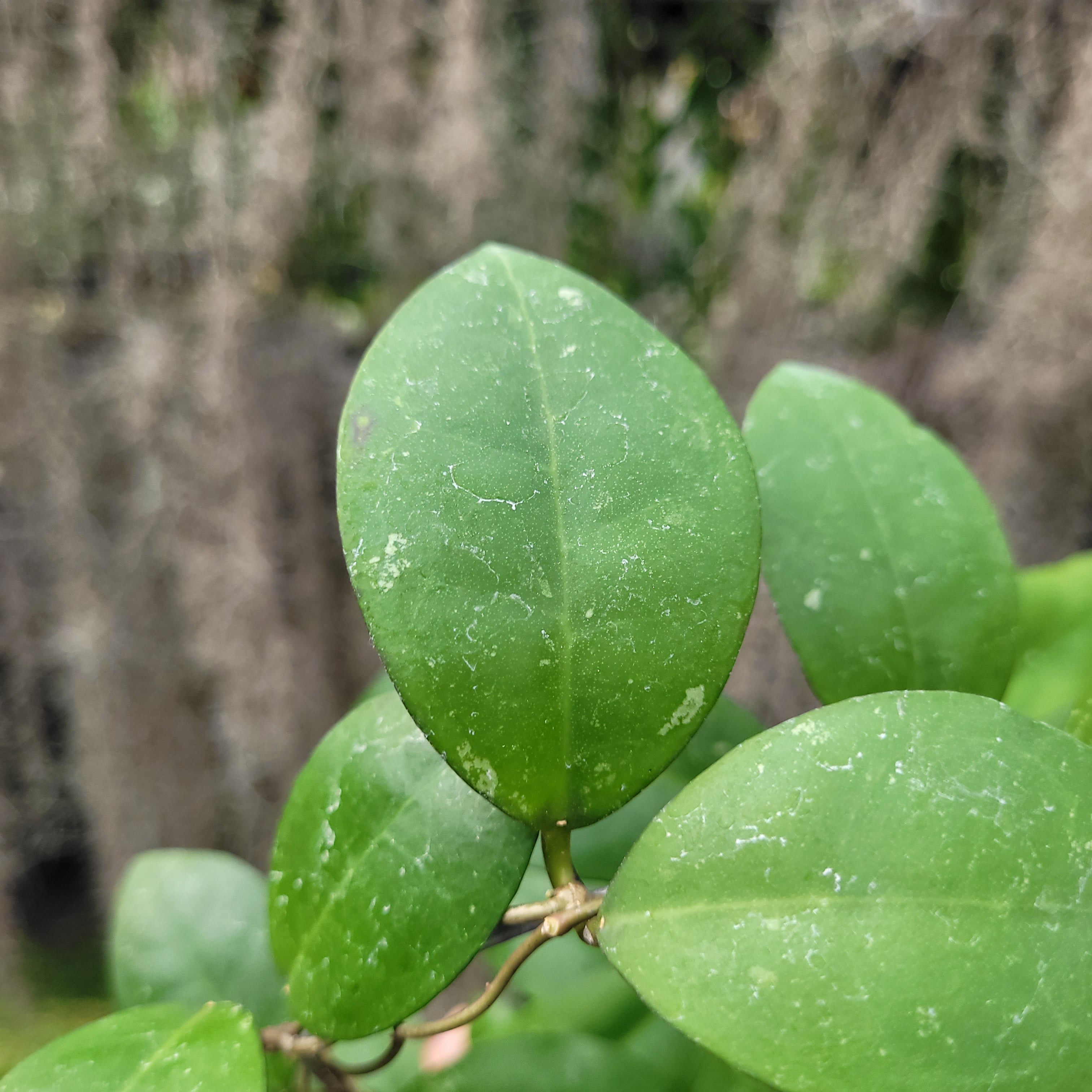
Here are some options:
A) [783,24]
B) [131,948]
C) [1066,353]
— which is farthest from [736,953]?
[783,24]

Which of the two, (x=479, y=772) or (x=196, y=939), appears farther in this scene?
(x=196, y=939)

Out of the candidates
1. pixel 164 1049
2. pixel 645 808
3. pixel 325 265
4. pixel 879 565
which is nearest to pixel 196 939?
pixel 164 1049

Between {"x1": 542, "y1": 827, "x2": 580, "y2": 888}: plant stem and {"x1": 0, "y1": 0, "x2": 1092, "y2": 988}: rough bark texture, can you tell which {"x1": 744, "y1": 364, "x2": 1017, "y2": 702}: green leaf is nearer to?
{"x1": 542, "y1": 827, "x2": 580, "y2": 888}: plant stem

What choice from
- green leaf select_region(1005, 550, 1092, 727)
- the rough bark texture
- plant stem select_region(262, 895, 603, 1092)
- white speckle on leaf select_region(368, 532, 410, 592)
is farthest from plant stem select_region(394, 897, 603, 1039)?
the rough bark texture

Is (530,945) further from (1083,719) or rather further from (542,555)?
(1083,719)

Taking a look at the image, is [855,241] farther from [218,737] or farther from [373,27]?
[218,737]

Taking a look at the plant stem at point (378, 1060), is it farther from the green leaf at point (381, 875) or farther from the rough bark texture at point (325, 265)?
the rough bark texture at point (325, 265)

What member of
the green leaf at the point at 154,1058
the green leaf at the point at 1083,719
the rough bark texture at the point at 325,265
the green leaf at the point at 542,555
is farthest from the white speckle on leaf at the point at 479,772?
the rough bark texture at the point at 325,265
